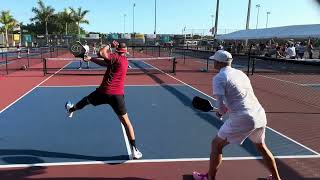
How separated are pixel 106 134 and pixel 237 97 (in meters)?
3.84

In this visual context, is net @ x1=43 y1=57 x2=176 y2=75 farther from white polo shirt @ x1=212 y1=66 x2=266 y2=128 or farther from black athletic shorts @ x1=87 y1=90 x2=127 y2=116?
white polo shirt @ x1=212 y1=66 x2=266 y2=128

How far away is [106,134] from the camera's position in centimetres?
791

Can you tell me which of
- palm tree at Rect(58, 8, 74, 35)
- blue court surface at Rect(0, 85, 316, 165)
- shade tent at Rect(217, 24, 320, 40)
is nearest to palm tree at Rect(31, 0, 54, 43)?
palm tree at Rect(58, 8, 74, 35)

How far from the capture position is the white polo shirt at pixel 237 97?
15.1 feet

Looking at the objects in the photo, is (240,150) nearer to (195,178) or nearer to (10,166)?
(195,178)

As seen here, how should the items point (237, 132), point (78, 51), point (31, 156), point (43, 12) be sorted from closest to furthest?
point (237, 132), point (31, 156), point (78, 51), point (43, 12)

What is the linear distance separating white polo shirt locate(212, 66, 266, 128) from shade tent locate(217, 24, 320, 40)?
2972 cm

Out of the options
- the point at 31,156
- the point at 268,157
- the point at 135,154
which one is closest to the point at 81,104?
the point at 31,156

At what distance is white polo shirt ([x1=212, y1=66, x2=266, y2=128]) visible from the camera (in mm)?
4590

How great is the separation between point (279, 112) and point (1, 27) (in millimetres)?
72302

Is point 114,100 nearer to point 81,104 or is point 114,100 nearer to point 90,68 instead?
point 81,104

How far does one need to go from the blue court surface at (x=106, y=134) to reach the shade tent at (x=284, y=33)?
25.3m

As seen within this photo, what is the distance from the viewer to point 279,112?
1062 cm

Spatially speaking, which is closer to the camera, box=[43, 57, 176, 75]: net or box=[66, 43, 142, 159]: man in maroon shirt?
box=[66, 43, 142, 159]: man in maroon shirt
